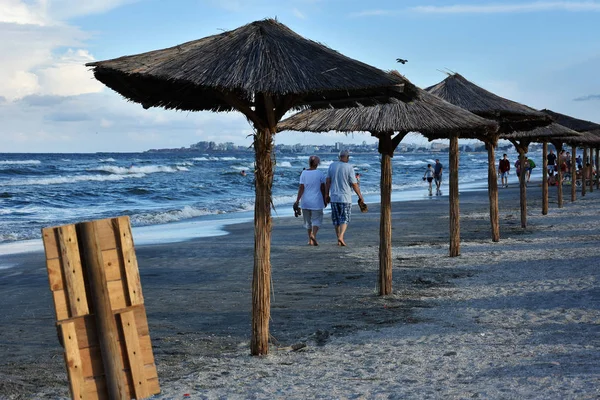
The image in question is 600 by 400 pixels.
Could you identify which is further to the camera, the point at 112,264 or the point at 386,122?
the point at 386,122

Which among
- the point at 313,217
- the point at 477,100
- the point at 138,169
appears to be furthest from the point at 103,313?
the point at 138,169

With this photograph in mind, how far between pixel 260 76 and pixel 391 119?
3.02 metres

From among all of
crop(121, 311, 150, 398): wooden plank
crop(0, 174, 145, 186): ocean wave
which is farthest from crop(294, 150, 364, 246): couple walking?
crop(0, 174, 145, 186): ocean wave

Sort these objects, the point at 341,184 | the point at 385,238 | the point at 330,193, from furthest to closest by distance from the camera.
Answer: the point at 330,193, the point at 341,184, the point at 385,238

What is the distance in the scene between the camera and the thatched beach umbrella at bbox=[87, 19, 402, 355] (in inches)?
223

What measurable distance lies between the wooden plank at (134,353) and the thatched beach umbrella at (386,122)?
519cm

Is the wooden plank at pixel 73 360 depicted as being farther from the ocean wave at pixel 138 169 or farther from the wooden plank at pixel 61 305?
the ocean wave at pixel 138 169

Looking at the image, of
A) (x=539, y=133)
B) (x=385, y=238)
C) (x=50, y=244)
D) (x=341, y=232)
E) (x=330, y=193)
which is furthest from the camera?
(x=539, y=133)

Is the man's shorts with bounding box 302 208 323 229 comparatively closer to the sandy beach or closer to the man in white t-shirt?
the sandy beach

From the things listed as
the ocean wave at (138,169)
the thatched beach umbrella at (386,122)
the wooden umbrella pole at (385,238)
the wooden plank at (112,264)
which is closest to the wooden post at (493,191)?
the thatched beach umbrella at (386,122)

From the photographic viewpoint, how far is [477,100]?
11.6 m

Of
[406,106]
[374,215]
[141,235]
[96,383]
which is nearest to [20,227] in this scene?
[141,235]

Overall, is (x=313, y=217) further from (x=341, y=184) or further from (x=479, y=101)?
(x=479, y=101)

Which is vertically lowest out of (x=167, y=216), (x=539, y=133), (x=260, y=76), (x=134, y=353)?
(x=167, y=216)
